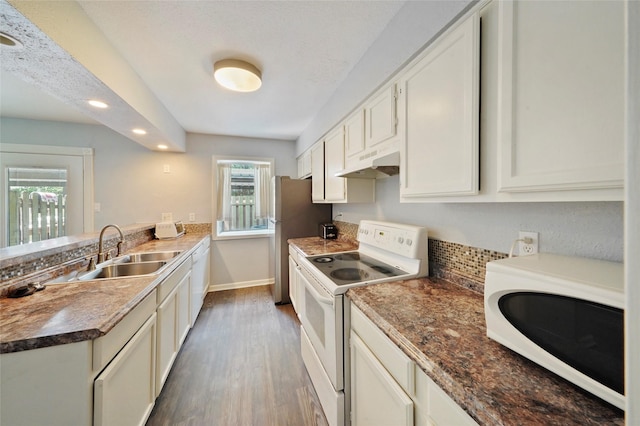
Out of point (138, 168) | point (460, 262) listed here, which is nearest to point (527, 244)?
point (460, 262)

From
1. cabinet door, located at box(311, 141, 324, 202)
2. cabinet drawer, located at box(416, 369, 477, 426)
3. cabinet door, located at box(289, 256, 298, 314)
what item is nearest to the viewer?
cabinet drawer, located at box(416, 369, 477, 426)

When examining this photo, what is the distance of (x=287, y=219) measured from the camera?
9.63 feet

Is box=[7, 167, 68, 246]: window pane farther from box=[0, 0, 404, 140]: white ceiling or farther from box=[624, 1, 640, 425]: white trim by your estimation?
box=[624, 1, 640, 425]: white trim

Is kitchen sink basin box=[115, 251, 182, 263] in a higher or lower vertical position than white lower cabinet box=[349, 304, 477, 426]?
higher

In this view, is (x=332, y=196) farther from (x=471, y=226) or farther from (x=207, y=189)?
(x=207, y=189)

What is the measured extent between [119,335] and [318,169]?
210 cm

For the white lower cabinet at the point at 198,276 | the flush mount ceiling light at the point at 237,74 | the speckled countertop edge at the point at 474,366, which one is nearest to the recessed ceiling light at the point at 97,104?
the flush mount ceiling light at the point at 237,74

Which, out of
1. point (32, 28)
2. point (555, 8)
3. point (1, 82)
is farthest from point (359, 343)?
point (1, 82)

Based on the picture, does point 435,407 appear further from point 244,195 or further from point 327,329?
point 244,195

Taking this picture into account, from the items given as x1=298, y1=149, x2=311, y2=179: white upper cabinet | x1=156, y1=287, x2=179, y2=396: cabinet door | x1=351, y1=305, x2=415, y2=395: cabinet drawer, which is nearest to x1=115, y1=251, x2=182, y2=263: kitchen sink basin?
x1=156, y1=287, x2=179, y2=396: cabinet door

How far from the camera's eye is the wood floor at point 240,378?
4.71 ft

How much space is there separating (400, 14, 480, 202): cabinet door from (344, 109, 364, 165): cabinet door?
0.47 m

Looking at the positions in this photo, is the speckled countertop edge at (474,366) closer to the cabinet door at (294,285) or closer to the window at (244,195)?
the cabinet door at (294,285)

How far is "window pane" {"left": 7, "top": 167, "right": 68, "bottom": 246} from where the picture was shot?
2783 mm
